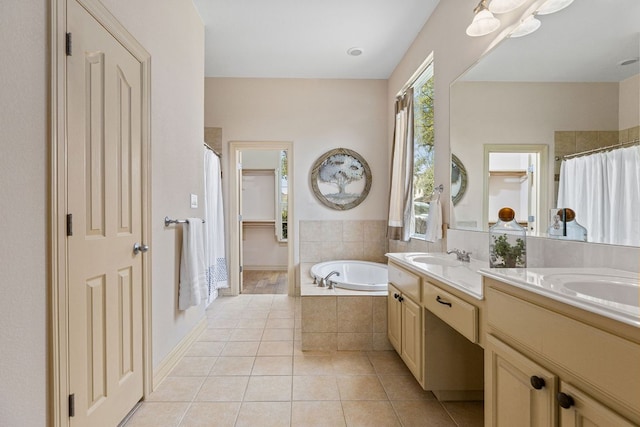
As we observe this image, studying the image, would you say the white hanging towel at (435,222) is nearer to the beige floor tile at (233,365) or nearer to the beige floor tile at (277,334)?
the beige floor tile at (277,334)

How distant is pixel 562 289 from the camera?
866mm

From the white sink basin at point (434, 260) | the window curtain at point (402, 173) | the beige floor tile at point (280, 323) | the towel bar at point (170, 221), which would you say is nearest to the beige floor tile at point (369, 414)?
the white sink basin at point (434, 260)

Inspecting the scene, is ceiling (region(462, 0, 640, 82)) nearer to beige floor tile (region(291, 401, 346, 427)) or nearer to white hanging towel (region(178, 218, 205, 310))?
beige floor tile (region(291, 401, 346, 427))

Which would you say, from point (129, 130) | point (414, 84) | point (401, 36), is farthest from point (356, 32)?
point (129, 130)

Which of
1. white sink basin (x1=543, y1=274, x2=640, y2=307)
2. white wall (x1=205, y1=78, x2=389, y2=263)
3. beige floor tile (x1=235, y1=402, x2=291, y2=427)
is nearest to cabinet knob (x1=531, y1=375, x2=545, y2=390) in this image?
white sink basin (x1=543, y1=274, x2=640, y2=307)

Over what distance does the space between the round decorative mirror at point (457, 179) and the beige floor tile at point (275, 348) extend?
171 centimetres

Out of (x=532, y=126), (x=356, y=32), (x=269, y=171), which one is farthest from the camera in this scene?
(x=269, y=171)

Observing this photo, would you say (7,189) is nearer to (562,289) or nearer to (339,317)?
(562,289)

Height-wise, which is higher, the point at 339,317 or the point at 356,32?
the point at 356,32

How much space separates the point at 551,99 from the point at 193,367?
8.74 ft

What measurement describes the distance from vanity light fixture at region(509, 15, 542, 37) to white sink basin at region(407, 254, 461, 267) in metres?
1.33

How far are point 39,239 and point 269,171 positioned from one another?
490 centimetres

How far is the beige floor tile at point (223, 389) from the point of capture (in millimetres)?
1853

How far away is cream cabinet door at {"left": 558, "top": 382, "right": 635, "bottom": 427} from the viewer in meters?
0.69
